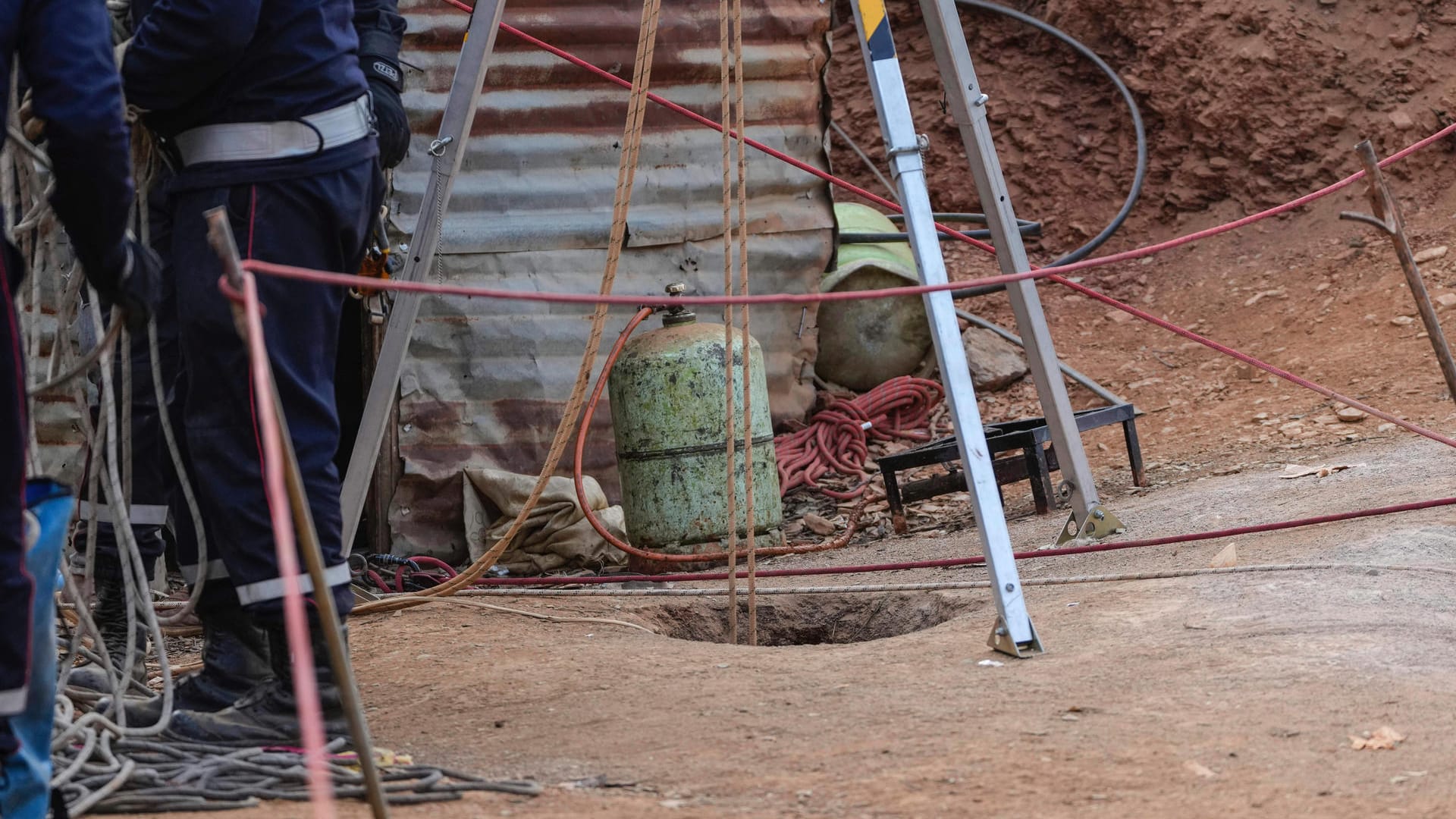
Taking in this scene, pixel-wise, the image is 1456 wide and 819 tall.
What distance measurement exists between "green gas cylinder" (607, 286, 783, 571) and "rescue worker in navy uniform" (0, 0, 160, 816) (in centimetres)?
333

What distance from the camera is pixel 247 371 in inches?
109

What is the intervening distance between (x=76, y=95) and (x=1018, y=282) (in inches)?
123

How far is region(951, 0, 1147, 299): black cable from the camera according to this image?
8.59 metres

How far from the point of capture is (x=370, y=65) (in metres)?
3.57

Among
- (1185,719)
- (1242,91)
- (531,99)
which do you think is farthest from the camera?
(1242,91)

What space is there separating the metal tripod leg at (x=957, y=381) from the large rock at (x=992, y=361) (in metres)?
4.27

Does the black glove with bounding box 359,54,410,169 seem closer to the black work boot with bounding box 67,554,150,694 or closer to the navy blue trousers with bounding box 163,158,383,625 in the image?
the navy blue trousers with bounding box 163,158,383,625

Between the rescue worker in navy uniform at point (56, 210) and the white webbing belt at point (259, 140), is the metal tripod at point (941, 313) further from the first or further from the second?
the rescue worker in navy uniform at point (56, 210)

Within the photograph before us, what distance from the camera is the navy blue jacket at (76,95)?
2.11 metres

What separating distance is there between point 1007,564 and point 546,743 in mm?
1148

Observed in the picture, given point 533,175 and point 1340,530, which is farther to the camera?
point 533,175

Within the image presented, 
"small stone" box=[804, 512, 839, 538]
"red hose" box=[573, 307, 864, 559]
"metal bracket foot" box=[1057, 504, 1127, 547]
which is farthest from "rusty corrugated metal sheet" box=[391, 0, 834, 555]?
"metal bracket foot" box=[1057, 504, 1127, 547]

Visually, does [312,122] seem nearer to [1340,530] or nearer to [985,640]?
[985,640]

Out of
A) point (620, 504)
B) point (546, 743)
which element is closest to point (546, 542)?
point (620, 504)
